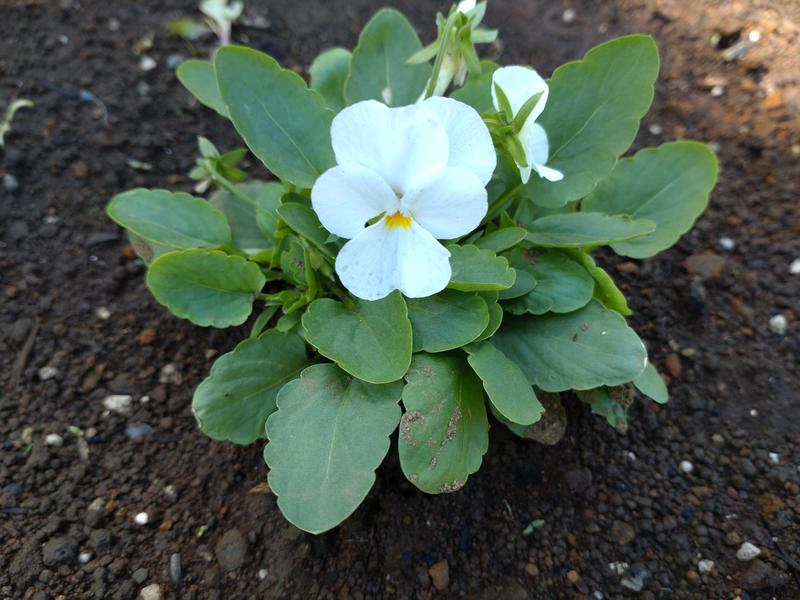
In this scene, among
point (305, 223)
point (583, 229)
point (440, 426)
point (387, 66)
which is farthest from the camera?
point (387, 66)

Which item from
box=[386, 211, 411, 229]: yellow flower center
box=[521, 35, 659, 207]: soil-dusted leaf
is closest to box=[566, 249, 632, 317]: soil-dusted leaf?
box=[521, 35, 659, 207]: soil-dusted leaf

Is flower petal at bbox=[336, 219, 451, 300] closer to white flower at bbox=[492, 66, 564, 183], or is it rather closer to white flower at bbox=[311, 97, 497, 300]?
white flower at bbox=[311, 97, 497, 300]

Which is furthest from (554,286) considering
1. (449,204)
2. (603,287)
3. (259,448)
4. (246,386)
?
(259,448)

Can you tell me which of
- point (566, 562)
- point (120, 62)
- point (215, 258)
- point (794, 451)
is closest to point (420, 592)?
point (566, 562)

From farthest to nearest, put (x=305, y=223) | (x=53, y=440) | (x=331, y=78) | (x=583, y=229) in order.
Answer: (x=331, y=78)
(x=53, y=440)
(x=583, y=229)
(x=305, y=223)

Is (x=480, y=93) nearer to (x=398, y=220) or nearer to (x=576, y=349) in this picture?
(x=398, y=220)

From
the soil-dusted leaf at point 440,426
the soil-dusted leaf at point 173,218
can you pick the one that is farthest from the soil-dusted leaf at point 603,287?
the soil-dusted leaf at point 173,218
